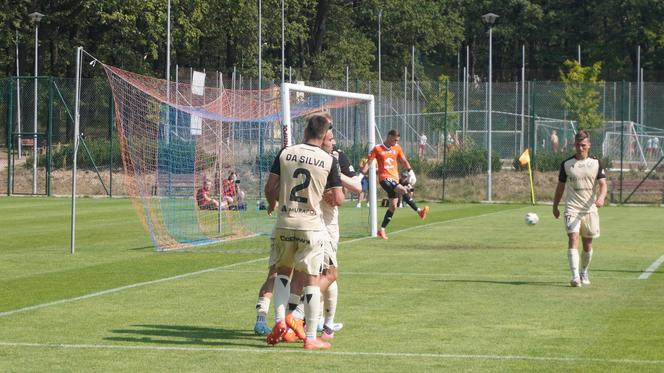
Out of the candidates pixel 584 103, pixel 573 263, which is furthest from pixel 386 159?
pixel 584 103

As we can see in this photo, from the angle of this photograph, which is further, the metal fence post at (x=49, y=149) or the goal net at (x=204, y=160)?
the metal fence post at (x=49, y=149)

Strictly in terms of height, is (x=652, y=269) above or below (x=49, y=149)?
below

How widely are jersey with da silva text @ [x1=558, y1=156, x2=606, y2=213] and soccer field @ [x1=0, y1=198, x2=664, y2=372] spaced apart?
3.56 ft

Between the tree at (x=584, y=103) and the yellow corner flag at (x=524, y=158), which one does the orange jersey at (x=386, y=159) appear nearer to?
the yellow corner flag at (x=524, y=158)

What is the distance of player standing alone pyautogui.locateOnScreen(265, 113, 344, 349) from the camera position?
10758 millimetres

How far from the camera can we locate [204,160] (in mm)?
25547

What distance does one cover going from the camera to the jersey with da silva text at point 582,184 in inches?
642

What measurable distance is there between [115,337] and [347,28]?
226ft

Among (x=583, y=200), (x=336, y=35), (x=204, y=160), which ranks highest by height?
(x=336, y=35)

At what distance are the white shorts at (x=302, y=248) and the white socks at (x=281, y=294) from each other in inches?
10.7

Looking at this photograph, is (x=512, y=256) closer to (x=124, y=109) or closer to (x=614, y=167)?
(x=124, y=109)

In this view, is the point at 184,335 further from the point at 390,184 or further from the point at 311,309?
the point at 390,184

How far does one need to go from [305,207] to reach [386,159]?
14171 mm

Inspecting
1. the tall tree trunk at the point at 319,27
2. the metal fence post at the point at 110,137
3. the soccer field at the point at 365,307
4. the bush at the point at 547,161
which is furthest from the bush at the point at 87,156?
the tall tree trunk at the point at 319,27
